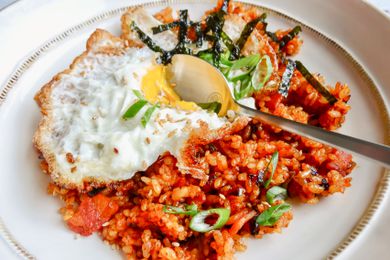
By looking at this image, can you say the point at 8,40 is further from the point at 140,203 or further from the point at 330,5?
the point at 330,5

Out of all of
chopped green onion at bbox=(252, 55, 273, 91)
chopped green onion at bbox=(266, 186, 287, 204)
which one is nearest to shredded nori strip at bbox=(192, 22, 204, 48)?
chopped green onion at bbox=(252, 55, 273, 91)

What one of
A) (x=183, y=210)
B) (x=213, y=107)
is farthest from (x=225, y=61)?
(x=183, y=210)

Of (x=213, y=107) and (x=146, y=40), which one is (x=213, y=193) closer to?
(x=213, y=107)

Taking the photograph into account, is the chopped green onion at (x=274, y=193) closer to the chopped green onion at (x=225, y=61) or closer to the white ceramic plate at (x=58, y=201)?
the white ceramic plate at (x=58, y=201)

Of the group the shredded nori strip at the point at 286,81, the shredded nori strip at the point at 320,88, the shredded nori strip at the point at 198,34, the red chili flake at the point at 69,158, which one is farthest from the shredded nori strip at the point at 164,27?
the red chili flake at the point at 69,158

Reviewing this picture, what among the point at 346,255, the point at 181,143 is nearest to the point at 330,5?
the point at 181,143

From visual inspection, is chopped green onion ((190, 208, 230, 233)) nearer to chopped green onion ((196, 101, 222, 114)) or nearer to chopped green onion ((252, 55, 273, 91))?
chopped green onion ((196, 101, 222, 114))

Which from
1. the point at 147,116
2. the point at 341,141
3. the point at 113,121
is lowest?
the point at 113,121
